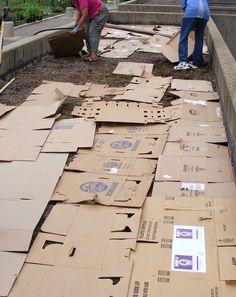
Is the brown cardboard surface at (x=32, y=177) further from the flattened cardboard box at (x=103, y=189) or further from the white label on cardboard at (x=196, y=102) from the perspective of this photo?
the white label on cardboard at (x=196, y=102)

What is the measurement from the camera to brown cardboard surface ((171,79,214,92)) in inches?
259

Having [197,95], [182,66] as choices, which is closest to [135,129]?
[197,95]

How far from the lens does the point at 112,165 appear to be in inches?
169

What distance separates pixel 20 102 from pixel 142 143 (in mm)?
2026

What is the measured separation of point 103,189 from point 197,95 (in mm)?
2881

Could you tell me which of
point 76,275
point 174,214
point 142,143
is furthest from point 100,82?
point 76,275

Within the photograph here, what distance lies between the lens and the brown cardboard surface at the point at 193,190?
3691mm

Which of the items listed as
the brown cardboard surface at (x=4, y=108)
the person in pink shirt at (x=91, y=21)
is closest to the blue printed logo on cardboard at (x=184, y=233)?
the brown cardboard surface at (x=4, y=108)

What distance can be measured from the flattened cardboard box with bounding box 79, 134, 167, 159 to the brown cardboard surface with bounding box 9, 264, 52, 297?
5.82 ft

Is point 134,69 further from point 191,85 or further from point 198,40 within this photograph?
point 191,85

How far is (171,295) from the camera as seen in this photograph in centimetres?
260

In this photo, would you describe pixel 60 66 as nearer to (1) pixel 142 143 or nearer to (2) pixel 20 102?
(2) pixel 20 102

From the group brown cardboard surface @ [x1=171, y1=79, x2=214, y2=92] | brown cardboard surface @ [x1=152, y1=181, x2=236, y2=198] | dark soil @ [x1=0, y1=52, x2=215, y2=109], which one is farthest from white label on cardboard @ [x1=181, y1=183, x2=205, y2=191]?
brown cardboard surface @ [x1=171, y1=79, x2=214, y2=92]

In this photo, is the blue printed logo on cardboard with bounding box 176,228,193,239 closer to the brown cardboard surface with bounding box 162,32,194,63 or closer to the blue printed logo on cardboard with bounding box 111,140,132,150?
the blue printed logo on cardboard with bounding box 111,140,132,150
